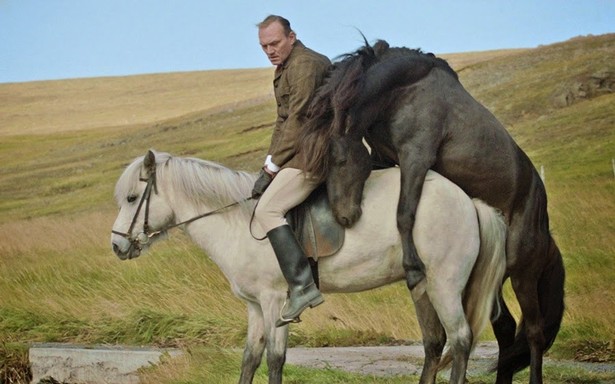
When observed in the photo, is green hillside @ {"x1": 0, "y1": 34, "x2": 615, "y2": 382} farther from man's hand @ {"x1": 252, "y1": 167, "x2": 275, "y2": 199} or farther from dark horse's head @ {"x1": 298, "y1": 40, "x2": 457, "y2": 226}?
man's hand @ {"x1": 252, "y1": 167, "x2": 275, "y2": 199}

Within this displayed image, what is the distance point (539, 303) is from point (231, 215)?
7.53 ft

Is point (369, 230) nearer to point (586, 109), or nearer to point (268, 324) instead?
point (268, 324)

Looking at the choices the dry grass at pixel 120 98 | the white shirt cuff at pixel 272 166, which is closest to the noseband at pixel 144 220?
the white shirt cuff at pixel 272 166

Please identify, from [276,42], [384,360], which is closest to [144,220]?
[276,42]

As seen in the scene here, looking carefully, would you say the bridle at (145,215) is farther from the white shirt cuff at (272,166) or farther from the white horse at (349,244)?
the white shirt cuff at (272,166)

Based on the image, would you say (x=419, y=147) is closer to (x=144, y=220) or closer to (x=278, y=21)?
(x=278, y=21)

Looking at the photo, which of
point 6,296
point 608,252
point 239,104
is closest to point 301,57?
point 6,296

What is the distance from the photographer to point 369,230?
6648 mm

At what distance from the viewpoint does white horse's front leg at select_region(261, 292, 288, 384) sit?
660cm

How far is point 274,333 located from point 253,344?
308mm

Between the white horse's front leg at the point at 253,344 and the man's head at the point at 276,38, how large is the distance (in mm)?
1645

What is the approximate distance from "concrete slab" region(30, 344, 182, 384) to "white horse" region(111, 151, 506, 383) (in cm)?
283

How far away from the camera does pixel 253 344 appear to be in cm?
684

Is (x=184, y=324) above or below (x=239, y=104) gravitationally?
below
